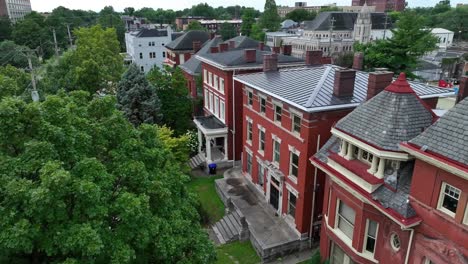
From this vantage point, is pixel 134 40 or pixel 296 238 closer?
pixel 296 238

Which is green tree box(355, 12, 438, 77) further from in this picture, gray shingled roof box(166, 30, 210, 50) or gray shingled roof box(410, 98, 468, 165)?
gray shingled roof box(166, 30, 210, 50)

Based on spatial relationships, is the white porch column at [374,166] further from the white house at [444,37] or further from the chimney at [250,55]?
the white house at [444,37]

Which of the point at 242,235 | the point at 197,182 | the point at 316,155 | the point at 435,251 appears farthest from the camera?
the point at 197,182

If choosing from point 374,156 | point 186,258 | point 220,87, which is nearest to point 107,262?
point 186,258

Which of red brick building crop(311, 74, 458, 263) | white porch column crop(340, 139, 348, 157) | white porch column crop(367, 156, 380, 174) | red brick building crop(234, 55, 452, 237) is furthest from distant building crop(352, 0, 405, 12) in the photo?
white porch column crop(367, 156, 380, 174)

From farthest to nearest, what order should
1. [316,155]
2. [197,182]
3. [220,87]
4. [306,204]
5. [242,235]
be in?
[220,87] < [197,182] < [242,235] < [306,204] < [316,155]

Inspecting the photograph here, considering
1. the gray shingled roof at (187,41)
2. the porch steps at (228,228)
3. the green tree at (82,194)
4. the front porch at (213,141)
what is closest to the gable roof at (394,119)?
the green tree at (82,194)

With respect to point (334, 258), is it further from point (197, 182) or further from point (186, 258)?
point (197, 182)
